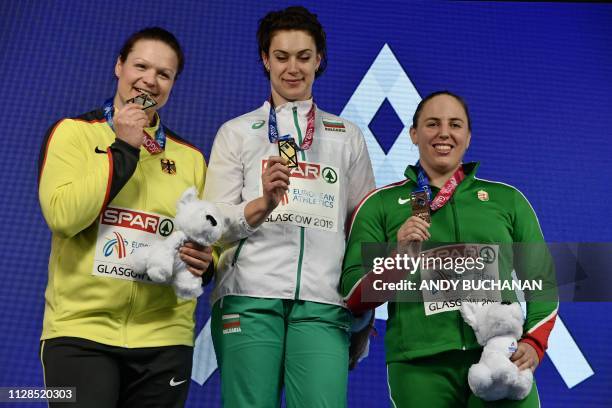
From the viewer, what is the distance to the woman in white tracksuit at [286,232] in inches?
62.1

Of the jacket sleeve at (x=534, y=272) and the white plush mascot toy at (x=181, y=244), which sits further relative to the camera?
the jacket sleeve at (x=534, y=272)

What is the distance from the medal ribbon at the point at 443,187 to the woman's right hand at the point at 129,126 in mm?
709

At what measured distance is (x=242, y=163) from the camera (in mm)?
1804

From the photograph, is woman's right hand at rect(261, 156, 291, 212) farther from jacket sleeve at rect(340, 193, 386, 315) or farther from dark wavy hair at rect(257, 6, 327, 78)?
dark wavy hair at rect(257, 6, 327, 78)

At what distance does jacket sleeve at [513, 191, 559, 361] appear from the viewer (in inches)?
63.3

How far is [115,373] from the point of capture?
1480mm

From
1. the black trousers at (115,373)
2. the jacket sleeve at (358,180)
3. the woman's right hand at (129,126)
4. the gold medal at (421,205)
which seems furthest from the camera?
A: the jacket sleeve at (358,180)

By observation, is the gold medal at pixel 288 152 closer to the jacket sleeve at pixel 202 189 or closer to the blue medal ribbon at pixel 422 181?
the jacket sleeve at pixel 202 189

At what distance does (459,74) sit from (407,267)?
1.75 meters

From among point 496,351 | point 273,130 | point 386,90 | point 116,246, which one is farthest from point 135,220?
point 386,90

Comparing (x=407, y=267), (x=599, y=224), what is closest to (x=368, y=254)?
(x=407, y=267)

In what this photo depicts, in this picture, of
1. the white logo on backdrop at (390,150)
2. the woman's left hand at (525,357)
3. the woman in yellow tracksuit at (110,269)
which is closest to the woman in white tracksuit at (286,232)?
the woman in yellow tracksuit at (110,269)

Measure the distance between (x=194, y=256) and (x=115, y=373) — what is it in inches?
11.8

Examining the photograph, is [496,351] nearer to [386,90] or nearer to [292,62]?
[292,62]
